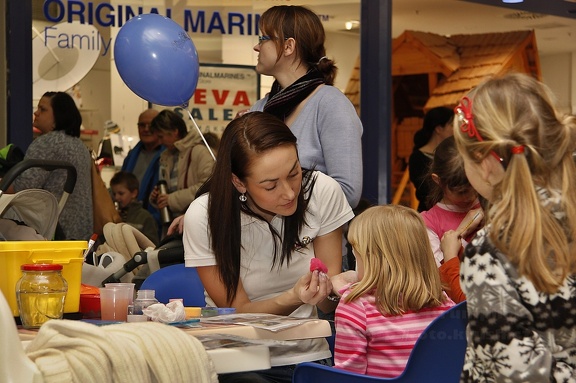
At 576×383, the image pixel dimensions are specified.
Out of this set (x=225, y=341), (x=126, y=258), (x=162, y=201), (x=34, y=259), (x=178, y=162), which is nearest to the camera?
(x=225, y=341)

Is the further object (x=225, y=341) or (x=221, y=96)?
(x=221, y=96)

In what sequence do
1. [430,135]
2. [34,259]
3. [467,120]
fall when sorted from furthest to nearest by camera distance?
[430,135], [34,259], [467,120]

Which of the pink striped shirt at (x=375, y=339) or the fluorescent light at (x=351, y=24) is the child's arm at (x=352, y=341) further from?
the fluorescent light at (x=351, y=24)

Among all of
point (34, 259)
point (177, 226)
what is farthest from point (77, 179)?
point (34, 259)

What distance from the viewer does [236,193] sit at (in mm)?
3020

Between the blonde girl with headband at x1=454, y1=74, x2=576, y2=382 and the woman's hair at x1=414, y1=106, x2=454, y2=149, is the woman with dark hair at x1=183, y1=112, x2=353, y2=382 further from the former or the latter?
the woman's hair at x1=414, y1=106, x2=454, y2=149

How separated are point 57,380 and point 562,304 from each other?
3.23 feet

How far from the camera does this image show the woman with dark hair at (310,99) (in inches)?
135

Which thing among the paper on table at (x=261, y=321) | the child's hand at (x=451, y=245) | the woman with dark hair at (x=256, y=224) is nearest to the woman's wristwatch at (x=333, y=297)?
the woman with dark hair at (x=256, y=224)

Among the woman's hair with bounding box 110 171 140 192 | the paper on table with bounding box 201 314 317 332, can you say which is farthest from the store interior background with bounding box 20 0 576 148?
the paper on table with bounding box 201 314 317 332

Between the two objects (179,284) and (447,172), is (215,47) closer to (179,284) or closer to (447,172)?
(447,172)

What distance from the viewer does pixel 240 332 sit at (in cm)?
227

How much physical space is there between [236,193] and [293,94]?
65cm

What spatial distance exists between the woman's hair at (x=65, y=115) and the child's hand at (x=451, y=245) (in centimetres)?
286
